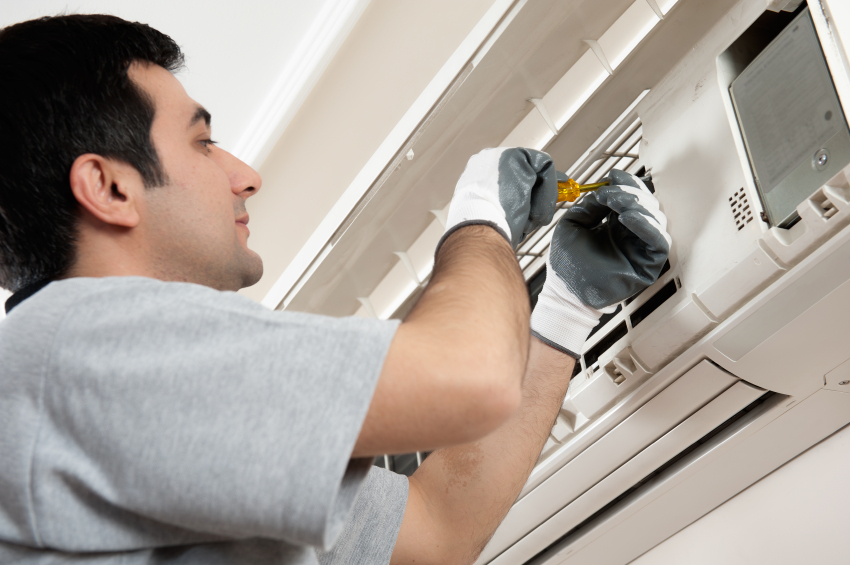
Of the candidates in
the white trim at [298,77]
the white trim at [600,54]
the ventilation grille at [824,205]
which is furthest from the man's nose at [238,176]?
the white trim at [298,77]

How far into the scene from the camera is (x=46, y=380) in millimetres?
574

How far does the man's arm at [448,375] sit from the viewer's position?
568 mm

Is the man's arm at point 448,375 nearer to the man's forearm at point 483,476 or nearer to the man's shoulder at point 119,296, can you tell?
the man's shoulder at point 119,296

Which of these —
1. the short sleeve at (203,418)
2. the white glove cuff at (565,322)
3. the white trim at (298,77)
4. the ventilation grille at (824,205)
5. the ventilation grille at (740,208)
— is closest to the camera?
the short sleeve at (203,418)

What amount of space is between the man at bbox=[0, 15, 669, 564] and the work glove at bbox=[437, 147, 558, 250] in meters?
0.01

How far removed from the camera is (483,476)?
1.07 m

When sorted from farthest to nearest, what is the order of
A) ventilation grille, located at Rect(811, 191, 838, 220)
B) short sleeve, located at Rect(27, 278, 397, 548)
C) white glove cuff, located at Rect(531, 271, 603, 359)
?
white glove cuff, located at Rect(531, 271, 603, 359) → ventilation grille, located at Rect(811, 191, 838, 220) → short sleeve, located at Rect(27, 278, 397, 548)

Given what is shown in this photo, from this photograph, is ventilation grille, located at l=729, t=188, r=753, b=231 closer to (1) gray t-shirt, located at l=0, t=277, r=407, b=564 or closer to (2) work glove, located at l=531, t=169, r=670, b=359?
(2) work glove, located at l=531, t=169, r=670, b=359

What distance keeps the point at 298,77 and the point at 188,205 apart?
45.7 inches

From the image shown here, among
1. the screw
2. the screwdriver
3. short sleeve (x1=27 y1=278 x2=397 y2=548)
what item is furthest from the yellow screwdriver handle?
short sleeve (x1=27 y1=278 x2=397 y2=548)

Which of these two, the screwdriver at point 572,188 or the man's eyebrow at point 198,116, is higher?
the screwdriver at point 572,188

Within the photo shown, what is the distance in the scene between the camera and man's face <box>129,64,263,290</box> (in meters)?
0.84

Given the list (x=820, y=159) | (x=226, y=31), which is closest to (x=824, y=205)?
(x=820, y=159)

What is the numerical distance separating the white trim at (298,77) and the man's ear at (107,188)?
1.08 metres
